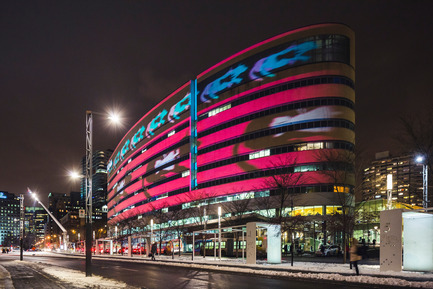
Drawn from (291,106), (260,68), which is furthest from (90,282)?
(260,68)

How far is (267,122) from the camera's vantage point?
73250 millimetres

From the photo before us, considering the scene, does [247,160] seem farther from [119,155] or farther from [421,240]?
[119,155]

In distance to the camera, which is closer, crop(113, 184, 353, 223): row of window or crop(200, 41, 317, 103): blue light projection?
crop(113, 184, 353, 223): row of window

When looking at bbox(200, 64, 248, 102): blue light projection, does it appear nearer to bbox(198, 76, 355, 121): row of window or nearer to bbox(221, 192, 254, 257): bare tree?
bbox(198, 76, 355, 121): row of window

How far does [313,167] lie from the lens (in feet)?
219

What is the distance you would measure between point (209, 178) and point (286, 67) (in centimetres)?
2991

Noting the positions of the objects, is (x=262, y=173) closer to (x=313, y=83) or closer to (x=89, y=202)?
(x=313, y=83)

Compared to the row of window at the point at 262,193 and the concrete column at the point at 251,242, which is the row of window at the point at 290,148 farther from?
the concrete column at the point at 251,242

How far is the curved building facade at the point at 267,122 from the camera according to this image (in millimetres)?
67125

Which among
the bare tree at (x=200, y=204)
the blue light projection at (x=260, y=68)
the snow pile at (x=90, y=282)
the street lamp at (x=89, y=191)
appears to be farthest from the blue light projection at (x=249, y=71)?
the snow pile at (x=90, y=282)

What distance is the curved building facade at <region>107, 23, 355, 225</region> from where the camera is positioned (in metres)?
67.1

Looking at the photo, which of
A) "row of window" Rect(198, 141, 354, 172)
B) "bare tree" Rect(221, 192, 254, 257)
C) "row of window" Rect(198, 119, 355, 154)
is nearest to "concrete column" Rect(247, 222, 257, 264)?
"bare tree" Rect(221, 192, 254, 257)

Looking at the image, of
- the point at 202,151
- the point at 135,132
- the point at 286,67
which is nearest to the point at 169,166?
the point at 202,151

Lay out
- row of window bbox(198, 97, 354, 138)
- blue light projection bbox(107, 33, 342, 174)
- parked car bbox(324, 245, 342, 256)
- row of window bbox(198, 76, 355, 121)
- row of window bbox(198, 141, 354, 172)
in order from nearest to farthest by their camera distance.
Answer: parked car bbox(324, 245, 342, 256), row of window bbox(198, 141, 354, 172), row of window bbox(198, 97, 354, 138), row of window bbox(198, 76, 355, 121), blue light projection bbox(107, 33, 342, 174)
